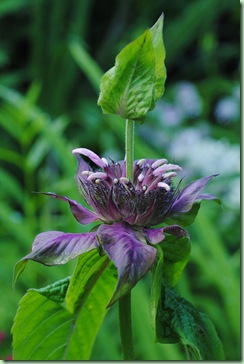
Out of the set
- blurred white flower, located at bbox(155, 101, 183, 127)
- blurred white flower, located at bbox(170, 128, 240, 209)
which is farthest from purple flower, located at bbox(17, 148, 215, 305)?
blurred white flower, located at bbox(155, 101, 183, 127)

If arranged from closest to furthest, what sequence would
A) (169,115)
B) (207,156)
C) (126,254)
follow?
(126,254), (207,156), (169,115)

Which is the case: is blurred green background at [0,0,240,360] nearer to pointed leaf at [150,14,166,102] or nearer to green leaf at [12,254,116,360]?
green leaf at [12,254,116,360]

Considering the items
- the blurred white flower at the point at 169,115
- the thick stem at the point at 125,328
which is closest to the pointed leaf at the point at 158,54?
the thick stem at the point at 125,328

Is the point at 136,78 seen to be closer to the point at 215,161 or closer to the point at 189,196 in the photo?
the point at 189,196

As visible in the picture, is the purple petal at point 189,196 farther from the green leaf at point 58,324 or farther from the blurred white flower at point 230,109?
the blurred white flower at point 230,109

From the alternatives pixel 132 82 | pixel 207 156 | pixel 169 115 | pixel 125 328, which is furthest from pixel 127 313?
pixel 169 115

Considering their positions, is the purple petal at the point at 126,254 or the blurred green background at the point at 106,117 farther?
the blurred green background at the point at 106,117

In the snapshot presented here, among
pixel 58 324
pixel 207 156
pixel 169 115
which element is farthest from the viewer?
pixel 169 115
